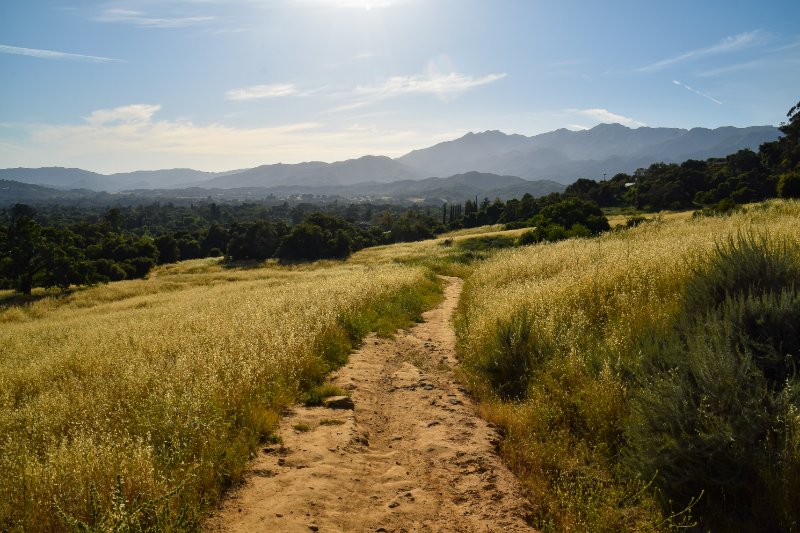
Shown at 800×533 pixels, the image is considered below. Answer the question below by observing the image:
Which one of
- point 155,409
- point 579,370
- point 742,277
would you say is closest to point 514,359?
point 579,370

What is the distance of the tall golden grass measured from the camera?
4418 mm

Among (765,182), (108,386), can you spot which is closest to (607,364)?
(108,386)

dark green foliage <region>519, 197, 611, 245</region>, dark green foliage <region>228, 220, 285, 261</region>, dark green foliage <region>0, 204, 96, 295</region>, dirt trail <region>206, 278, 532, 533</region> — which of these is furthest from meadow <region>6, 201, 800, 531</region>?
dark green foliage <region>228, 220, 285, 261</region>

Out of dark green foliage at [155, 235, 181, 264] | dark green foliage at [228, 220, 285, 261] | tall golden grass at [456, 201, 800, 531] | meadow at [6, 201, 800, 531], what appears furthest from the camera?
dark green foliage at [155, 235, 181, 264]

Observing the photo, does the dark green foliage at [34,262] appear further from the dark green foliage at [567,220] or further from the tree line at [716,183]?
the tree line at [716,183]

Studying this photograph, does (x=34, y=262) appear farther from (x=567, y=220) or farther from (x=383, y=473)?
(x=567, y=220)

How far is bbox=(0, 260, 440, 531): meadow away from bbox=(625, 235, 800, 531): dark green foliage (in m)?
4.64

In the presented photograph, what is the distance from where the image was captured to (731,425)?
4098 mm

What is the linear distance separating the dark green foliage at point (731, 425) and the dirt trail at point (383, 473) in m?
1.60

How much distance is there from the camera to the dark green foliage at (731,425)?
3803 mm

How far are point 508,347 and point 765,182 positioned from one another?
2570 inches

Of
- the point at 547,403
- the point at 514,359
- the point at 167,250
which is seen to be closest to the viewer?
the point at 547,403

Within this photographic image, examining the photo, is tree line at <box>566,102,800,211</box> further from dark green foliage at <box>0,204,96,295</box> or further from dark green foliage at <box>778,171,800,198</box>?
dark green foliage at <box>0,204,96,295</box>

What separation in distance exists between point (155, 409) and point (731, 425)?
674 centimetres
